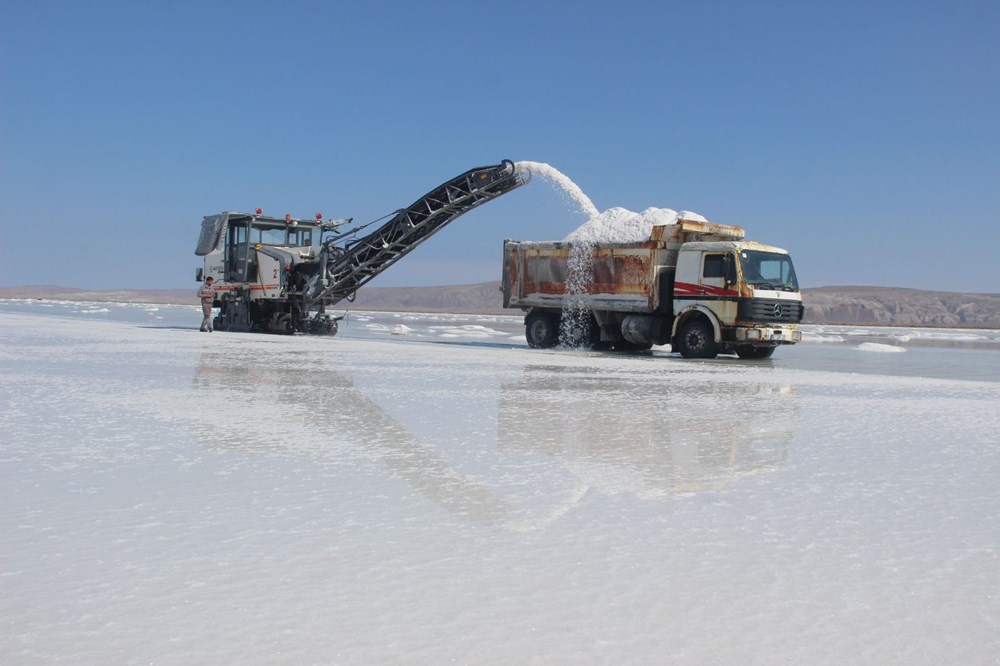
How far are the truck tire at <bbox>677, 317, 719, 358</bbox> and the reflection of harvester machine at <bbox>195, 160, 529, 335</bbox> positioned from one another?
6.14m

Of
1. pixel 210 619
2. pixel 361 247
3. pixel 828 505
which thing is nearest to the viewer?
pixel 210 619

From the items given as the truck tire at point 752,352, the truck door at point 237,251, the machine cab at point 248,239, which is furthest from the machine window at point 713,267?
the truck door at point 237,251

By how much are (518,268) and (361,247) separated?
459 centimetres

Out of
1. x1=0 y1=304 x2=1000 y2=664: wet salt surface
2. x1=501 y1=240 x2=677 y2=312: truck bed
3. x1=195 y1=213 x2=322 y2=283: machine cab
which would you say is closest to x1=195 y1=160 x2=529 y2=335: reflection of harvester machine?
x1=195 y1=213 x2=322 y2=283: machine cab

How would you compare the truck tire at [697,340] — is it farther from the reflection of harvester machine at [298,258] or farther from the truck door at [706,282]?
the reflection of harvester machine at [298,258]

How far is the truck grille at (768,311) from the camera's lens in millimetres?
17219

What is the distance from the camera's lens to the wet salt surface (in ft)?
9.46

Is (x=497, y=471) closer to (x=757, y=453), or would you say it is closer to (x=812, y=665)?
(x=757, y=453)

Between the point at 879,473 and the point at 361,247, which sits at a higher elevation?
the point at 361,247

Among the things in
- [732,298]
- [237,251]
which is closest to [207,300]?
[237,251]

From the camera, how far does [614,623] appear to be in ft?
9.84

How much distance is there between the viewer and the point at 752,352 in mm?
18875

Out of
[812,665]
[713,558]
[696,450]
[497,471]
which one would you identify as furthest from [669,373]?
[812,665]

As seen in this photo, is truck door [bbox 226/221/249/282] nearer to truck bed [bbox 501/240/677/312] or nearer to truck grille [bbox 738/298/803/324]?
truck bed [bbox 501/240/677/312]
